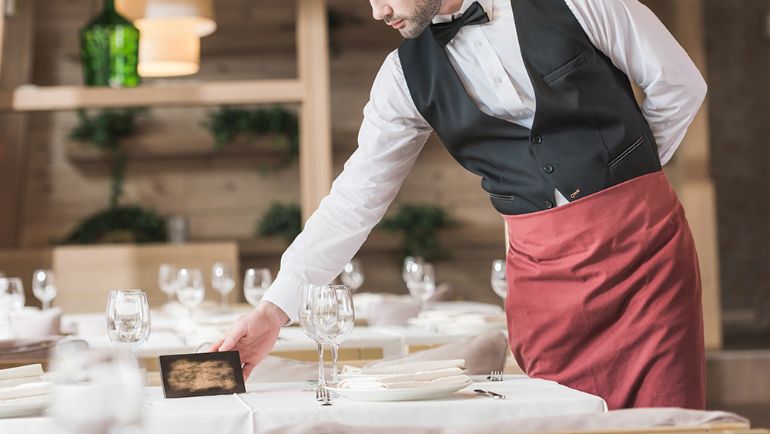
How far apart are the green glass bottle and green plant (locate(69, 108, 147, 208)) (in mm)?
2422

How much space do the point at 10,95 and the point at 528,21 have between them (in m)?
3.92

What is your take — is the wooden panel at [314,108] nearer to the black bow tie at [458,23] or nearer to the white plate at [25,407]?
the black bow tie at [458,23]

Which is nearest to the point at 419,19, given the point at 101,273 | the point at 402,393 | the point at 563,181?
the point at 563,181

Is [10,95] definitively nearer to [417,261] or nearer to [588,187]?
[417,261]

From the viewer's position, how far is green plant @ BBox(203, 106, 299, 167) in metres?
7.36

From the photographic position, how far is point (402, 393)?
1612 mm

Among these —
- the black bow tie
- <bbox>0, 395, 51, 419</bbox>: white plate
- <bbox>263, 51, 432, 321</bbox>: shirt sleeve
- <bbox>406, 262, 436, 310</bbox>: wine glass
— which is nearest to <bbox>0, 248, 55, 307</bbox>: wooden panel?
<bbox>406, 262, 436, 310</bbox>: wine glass

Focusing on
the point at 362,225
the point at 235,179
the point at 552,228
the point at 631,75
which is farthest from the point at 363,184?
the point at 235,179

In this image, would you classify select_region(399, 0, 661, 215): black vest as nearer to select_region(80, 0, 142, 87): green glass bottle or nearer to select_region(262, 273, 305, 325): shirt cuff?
select_region(262, 273, 305, 325): shirt cuff

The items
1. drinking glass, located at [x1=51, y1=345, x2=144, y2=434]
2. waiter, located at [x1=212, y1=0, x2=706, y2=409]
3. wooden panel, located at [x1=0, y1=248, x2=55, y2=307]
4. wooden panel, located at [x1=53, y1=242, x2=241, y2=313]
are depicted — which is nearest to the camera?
drinking glass, located at [x1=51, y1=345, x2=144, y2=434]

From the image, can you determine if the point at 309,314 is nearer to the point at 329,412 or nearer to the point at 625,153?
the point at 329,412

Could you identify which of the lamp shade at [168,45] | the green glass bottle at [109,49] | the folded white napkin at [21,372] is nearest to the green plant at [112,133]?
the green glass bottle at [109,49]

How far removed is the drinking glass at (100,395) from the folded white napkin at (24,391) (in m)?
0.65

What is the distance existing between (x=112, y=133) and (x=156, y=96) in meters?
2.16
